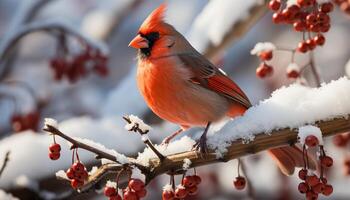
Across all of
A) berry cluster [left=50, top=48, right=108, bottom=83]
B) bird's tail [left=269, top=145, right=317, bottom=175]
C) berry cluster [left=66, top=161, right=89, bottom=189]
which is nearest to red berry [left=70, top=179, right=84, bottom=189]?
berry cluster [left=66, top=161, right=89, bottom=189]

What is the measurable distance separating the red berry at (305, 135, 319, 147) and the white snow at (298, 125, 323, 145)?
1cm

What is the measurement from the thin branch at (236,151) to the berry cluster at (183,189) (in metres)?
0.04

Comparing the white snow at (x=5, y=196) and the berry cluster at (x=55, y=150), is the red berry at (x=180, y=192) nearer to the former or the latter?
the berry cluster at (x=55, y=150)

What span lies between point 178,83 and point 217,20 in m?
0.79

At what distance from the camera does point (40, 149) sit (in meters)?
3.31

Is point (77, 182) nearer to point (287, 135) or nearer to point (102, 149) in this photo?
point (102, 149)

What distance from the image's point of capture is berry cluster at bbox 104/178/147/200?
6.90 feet

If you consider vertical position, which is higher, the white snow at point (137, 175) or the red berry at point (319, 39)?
the red berry at point (319, 39)

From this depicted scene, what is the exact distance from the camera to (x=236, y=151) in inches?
88.6

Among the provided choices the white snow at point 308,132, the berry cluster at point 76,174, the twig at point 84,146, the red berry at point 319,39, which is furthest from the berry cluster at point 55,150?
the red berry at point 319,39

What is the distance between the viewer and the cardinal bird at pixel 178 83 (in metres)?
3.01

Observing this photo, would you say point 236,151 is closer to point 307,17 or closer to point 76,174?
point 76,174

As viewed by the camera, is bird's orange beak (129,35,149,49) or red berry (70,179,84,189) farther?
bird's orange beak (129,35,149,49)

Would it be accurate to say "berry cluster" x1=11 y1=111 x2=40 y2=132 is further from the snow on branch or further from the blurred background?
the snow on branch
